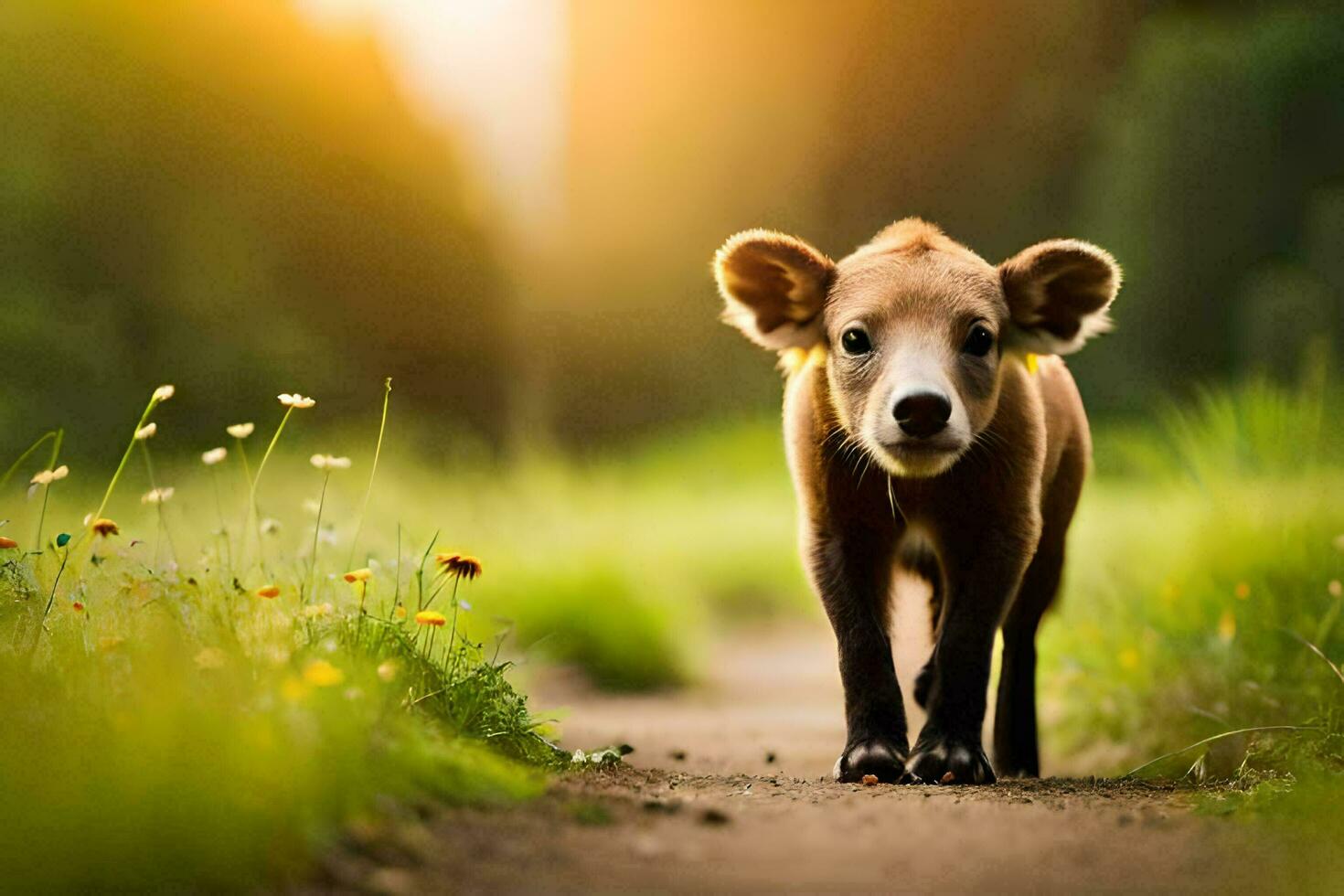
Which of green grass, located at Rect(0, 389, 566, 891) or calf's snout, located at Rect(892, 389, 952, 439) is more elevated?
calf's snout, located at Rect(892, 389, 952, 439)

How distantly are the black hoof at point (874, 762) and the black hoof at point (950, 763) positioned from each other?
0.19ft

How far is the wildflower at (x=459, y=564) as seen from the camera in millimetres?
3629

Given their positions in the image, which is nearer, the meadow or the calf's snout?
the meadow

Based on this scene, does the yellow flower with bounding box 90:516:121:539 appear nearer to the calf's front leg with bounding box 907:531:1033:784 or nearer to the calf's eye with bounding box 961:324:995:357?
the calf's front leg with bounding box 907:531:1033:784

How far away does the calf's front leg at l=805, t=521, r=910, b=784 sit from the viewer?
4.21 m

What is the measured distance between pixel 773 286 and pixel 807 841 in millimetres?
2497

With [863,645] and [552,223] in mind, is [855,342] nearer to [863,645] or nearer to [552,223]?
[863,645]

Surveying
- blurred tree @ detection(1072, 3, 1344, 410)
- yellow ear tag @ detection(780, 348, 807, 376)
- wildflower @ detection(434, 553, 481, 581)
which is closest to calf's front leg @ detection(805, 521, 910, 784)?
yellow ear tag @ detection(780, 348, 807, 376)

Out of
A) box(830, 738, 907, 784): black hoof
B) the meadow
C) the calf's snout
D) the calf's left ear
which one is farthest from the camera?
the calf's left ear

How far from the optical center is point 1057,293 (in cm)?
482

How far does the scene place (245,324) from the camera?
14641 mm

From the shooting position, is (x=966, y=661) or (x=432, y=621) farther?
(x=966, y=661)

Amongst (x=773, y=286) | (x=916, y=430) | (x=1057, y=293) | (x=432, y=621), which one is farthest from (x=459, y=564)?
(x=1057, y=293)

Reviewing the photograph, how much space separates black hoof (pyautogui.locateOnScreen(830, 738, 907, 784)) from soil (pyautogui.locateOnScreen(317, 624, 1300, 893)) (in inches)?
3.4
